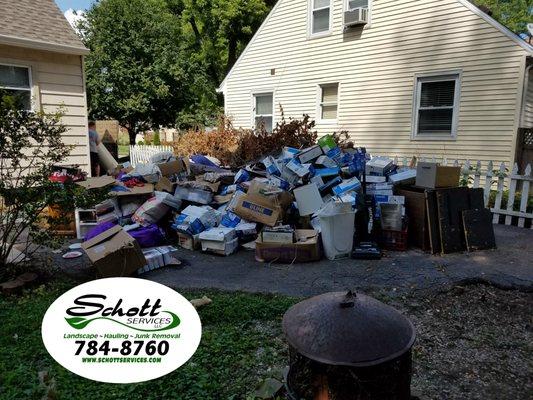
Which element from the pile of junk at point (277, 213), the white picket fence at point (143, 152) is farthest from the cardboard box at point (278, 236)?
the white picket fence at point (143, 152)

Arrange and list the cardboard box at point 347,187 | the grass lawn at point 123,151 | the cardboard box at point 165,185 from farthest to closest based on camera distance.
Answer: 1. the grass lawn at point 123,151
2. the cardboard box at point 165,185
3. the cardboard box at point 347,187

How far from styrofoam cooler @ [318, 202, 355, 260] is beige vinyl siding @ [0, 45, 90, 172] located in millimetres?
5674

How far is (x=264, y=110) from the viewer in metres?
13.2

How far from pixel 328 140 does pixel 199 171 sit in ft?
8.19

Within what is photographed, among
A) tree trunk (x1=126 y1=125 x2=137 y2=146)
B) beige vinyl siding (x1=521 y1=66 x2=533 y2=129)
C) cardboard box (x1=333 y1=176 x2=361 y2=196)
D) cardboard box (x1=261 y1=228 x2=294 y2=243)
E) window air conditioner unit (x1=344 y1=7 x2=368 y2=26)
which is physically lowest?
cardboard box (x1=261 y1=228 x2=294 y2=243)

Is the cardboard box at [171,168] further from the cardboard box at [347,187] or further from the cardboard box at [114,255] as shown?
the cardboard box at [347,187]

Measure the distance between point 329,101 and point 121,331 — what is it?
33.3 feet

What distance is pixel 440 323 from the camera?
3309 millimetres

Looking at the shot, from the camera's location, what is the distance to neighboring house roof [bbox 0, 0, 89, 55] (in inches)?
300

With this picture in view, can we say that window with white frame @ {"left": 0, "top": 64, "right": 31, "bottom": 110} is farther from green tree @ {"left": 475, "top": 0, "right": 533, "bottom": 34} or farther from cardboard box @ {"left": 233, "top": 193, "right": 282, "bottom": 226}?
green tree @ {"left": 475, "top": 0, "right": 533, "bottom": 34}

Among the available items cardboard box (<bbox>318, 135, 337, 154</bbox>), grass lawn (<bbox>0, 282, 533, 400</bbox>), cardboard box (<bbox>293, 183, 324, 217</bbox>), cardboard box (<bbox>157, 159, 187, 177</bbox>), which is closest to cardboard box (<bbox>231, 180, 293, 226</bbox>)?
cardboard box (<bbox>293, 183, 324, 217</bbox>)

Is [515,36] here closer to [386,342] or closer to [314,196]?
[314,196]

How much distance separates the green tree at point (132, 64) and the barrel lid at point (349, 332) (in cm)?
1546

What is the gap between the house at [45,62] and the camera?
25.4 feet
